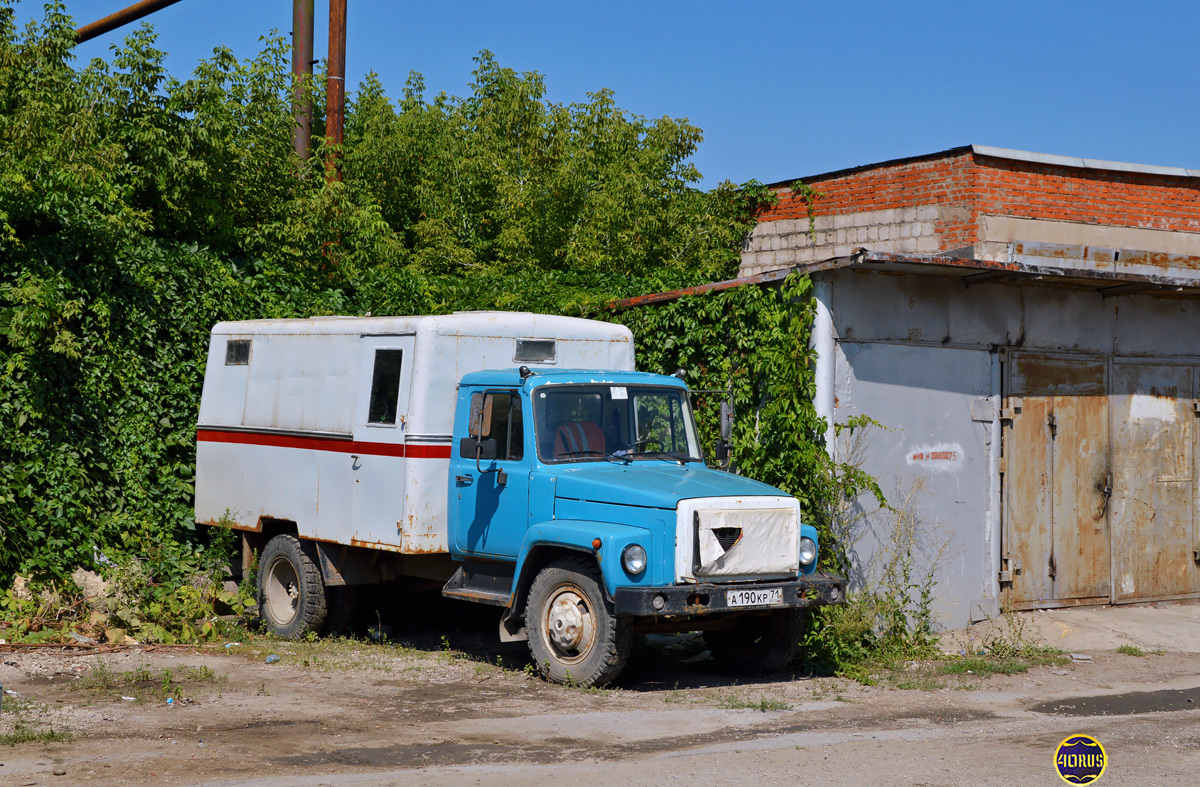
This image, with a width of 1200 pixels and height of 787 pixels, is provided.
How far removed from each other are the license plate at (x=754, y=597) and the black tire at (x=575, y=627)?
29.4 inches

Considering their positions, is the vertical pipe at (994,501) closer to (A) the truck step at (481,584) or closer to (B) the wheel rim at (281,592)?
(A) the truck step at (481,584)

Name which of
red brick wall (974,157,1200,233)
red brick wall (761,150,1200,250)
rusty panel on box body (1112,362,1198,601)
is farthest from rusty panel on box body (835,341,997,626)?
red brick wall (974,157,1200,233)

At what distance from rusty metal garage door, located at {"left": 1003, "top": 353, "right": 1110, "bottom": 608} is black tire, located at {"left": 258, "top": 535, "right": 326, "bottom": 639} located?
6.39 metres

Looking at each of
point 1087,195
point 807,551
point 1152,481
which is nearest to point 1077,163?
point 1087,195

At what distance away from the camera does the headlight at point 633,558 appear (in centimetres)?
808

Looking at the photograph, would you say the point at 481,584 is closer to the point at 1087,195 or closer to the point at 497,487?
the point at 497,487

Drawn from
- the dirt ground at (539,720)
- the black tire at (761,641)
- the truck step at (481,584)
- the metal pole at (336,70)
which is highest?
the metal pole at (336,70)

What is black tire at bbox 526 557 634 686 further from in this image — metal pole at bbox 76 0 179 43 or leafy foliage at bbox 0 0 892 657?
metal pole at bbox 76 0 179 43

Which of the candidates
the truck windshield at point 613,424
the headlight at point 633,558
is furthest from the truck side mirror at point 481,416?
the headlight at point 633,558

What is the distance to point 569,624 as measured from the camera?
8.53 m

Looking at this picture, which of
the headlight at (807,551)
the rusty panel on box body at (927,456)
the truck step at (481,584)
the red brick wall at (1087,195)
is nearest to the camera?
the headlight at (807,551)

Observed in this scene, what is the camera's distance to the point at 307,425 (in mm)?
10484

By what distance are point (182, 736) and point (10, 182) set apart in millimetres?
6110

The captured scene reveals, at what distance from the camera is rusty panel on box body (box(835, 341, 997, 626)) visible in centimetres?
1035
